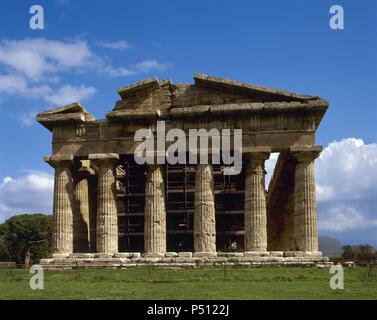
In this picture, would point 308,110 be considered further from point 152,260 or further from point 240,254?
point 152,260

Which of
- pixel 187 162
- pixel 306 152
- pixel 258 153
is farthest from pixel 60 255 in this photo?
pixel 306 152

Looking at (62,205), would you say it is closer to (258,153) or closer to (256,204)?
(256,204)

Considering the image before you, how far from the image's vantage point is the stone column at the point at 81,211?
38781 millimetres

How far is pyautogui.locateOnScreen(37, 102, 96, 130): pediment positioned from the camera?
36656 millimetres

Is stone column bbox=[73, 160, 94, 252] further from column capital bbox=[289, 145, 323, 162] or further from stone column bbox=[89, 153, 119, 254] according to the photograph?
column capital bbox=[289, 145, 323, 162]

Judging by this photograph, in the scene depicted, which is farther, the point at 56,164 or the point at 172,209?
the point at 172,209

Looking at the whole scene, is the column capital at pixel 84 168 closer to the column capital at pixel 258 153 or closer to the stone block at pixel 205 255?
the stone block at pixel 205 255

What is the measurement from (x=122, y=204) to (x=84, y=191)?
5.62 meters

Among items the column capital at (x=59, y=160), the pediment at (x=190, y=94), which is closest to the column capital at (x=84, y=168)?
the column capital at (x=59, y=160)

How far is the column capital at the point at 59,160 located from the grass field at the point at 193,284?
8066 millimetres

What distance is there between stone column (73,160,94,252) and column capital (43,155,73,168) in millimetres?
2026

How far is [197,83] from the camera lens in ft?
119
